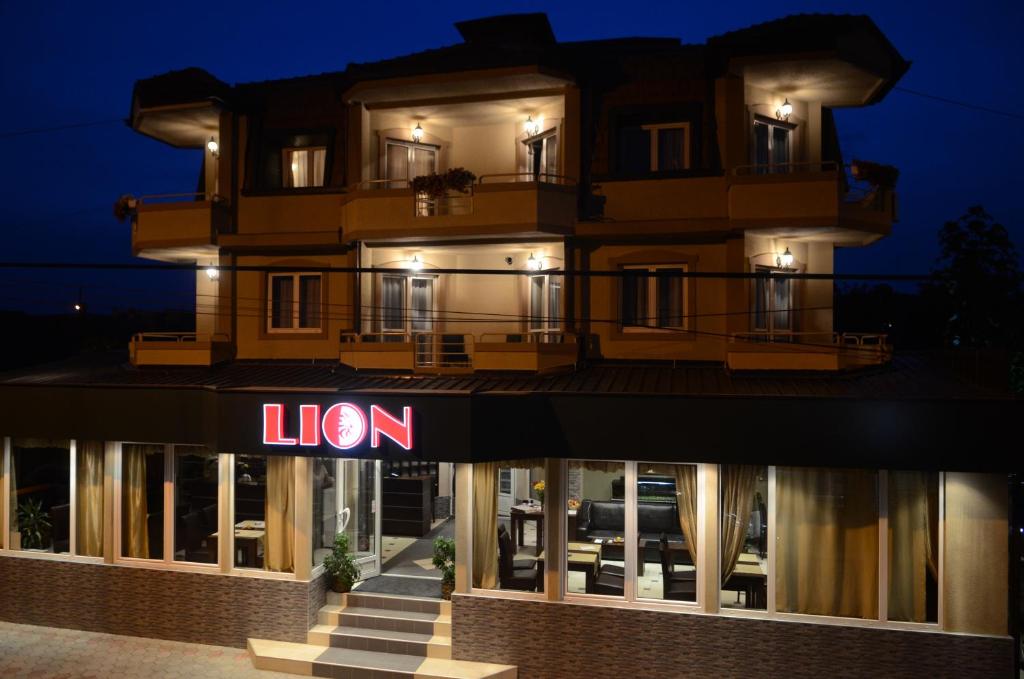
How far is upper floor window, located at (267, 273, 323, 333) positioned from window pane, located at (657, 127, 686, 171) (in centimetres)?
711

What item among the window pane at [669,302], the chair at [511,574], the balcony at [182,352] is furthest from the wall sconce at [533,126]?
the chair at [511,574]

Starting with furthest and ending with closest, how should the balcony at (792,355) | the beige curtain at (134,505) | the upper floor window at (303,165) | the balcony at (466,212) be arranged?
the upper floor window at (303,165)
the balcony at (466,212)
the beige curtain at (134,505)
the balcony at (792,355)

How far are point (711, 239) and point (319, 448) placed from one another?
296 inches

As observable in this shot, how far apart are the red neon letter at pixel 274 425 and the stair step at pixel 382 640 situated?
3329 mm

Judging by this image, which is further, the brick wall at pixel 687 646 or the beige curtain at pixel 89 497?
the beige curtain at pixel 89 497

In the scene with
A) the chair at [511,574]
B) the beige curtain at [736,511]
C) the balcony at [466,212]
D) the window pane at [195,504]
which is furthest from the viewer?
the balcony at [466,212]

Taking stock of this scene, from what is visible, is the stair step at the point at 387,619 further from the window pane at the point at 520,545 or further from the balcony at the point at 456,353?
the balcony at the point at 456,353

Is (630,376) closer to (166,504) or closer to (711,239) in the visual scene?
(711,239)

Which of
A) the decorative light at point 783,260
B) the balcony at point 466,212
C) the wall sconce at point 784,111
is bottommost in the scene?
the decorative light at point 783,260

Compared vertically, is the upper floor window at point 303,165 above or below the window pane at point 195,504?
above

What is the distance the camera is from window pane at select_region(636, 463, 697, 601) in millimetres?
11219

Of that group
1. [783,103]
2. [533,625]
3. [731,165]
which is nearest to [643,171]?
[731,165]

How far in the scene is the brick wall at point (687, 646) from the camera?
10195 mm

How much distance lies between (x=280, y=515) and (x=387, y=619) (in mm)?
2490
